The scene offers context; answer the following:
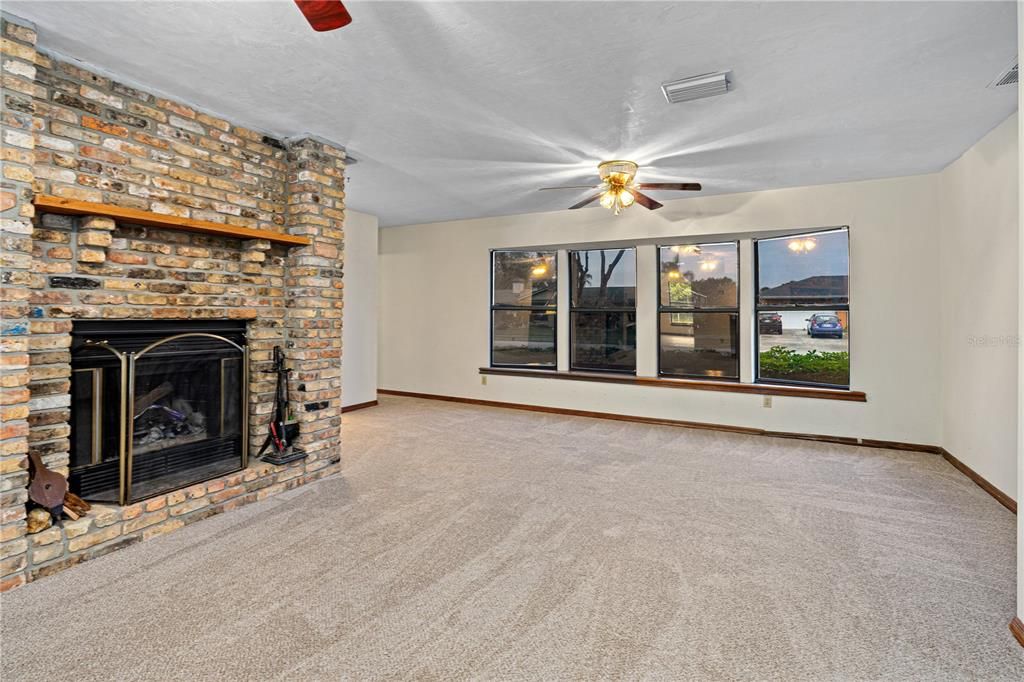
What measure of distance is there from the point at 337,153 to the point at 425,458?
2.56 meters

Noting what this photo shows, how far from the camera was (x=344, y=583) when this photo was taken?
229 centimetres

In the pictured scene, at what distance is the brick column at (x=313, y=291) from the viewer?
3.66 metres

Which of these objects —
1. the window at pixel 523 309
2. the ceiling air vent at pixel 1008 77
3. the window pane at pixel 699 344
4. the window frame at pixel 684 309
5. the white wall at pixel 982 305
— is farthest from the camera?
the window at pixel 523 309

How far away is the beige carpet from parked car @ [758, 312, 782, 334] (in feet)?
6.50

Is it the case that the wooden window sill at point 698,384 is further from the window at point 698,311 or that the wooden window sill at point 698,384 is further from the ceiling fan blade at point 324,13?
the ceiling fan blade at point 324,13

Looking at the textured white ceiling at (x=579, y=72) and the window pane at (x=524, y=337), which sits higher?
the textured white ceiling at (x=579, y=72)

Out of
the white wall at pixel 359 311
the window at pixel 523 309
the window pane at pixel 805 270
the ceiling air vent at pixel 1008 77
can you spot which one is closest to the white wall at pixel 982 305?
the ceiling air vent at pixel 1008 77

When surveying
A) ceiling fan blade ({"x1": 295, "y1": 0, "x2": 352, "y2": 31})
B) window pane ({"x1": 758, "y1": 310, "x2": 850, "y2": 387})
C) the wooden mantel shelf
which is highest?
ceiling fan blade ({"x1": 295, "y1": 0, "x2": 352, "y2": 31})

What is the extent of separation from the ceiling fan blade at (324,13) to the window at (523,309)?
518 centimetres

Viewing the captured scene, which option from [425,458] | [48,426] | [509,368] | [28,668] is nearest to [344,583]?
[28,668]

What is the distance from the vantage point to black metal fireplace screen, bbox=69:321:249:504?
2.71m

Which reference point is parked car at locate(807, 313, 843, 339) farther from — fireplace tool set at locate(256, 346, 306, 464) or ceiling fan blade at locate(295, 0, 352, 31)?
ceiling fan blade at locate(295, 0, 352, 31)

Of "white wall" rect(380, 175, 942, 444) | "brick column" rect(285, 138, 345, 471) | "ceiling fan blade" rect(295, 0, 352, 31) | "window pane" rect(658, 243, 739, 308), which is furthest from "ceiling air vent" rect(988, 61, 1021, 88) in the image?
"brick column" rect(285, 138, 345, 471)

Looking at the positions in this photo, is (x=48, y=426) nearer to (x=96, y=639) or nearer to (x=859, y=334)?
(x=96, y=639)
